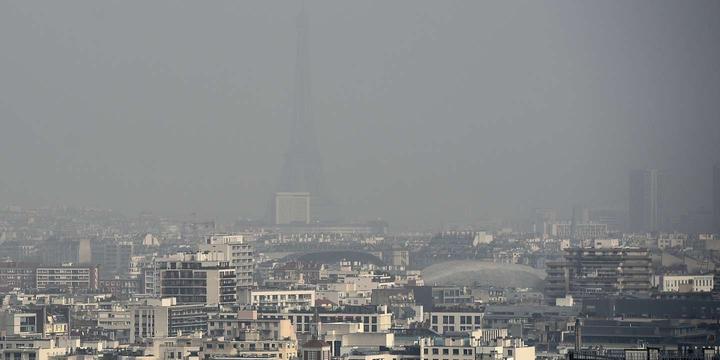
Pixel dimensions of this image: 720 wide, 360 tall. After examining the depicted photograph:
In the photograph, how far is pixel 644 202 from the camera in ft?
327

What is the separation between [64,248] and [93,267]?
12.5 m

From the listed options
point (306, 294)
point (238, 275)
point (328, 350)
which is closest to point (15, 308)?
point (306, 294)

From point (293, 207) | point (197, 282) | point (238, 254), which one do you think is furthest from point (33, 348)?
point (293, 207)

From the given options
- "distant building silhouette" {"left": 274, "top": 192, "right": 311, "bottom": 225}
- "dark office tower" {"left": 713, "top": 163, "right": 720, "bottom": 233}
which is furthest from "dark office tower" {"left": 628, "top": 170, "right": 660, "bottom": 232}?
"distant building silhouette" {"left": 274, "top": 192, "right": 311, "bottom": 225}

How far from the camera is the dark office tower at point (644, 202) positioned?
93919 millimetres

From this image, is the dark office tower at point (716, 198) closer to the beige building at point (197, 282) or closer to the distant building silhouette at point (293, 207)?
the beige building at point (197, 282)

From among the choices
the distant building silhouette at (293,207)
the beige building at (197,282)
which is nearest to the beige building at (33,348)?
the beige building at (197,282)

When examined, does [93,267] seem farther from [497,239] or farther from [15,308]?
[15,308]

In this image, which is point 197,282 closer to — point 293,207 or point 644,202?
point 644,202

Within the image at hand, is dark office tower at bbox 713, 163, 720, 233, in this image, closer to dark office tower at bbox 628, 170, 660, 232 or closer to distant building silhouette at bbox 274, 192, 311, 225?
dark office tower at bbox 628, 170, 660, 232

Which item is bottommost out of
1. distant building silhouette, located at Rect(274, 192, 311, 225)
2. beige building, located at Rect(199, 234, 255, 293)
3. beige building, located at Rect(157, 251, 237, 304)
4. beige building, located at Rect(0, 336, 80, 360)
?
beige building, located at Rect(0, 336, 80, 360)

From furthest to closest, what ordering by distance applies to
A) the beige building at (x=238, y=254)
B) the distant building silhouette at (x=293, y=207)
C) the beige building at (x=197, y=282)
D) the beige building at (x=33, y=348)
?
the distant building silhouette at (x=293, y=207) → the beige building at (x=238, y=254) → the beige building at (x=197, y=282) → the beige building at (x=33, y=348)

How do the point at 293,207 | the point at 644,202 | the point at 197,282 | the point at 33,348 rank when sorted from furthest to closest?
the point at 293,207 → the point at 644,202 → the point at 197,282 → the point at 33,348

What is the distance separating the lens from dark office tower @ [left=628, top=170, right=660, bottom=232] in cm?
9392
